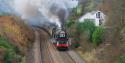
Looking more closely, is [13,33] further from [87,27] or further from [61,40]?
[87,27]

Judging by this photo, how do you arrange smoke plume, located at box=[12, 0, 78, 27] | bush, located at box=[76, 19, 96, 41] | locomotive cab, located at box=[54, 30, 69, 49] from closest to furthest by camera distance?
1. locomotive cab, located at box=[54, 30, 69, 49]
2. bush, located at box=[76, 19, 96, 41]
3. smoke plume, located at box=[12, 0, 78, 27]

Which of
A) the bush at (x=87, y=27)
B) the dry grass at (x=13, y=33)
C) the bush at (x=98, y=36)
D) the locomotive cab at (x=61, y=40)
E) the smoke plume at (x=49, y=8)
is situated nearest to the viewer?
the dry grass at (x=13, y=33)

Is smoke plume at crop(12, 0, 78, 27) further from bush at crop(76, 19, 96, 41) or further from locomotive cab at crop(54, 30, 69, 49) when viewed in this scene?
locomotive cab at crop(54, 30, 69, 49)

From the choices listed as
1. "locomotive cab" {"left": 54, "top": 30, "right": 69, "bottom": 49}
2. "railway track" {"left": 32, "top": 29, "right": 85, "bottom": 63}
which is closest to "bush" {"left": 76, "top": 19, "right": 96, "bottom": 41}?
"locomotive cab" {"left": 54, "top": 30, "right": 69, "bottom": 49}

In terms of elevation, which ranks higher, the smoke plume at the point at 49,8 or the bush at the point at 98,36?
the smoke plume at the point at 49,8

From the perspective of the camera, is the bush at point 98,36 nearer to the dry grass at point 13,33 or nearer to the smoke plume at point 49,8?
the dry grass at point 13,33

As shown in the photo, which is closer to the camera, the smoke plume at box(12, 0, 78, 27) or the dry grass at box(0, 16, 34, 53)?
the dry grass at box(0, 16, 34, 53)

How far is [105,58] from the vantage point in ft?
115

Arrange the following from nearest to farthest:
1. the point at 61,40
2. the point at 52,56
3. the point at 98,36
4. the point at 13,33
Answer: the point at 52,56 → the point at 98,36 → the point at 13,33 → the point at 61,40

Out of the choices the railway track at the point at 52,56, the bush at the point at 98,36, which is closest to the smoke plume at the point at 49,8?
the railway track at the point at 52,56

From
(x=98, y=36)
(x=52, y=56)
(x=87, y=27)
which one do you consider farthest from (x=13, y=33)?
(x=98, y=36)

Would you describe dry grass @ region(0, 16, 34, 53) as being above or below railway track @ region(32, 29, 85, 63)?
above

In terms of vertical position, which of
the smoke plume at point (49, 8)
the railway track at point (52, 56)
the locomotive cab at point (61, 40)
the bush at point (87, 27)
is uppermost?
the smoke plume at point (49, 8)

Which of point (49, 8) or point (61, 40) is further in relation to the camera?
point (49, 8)
